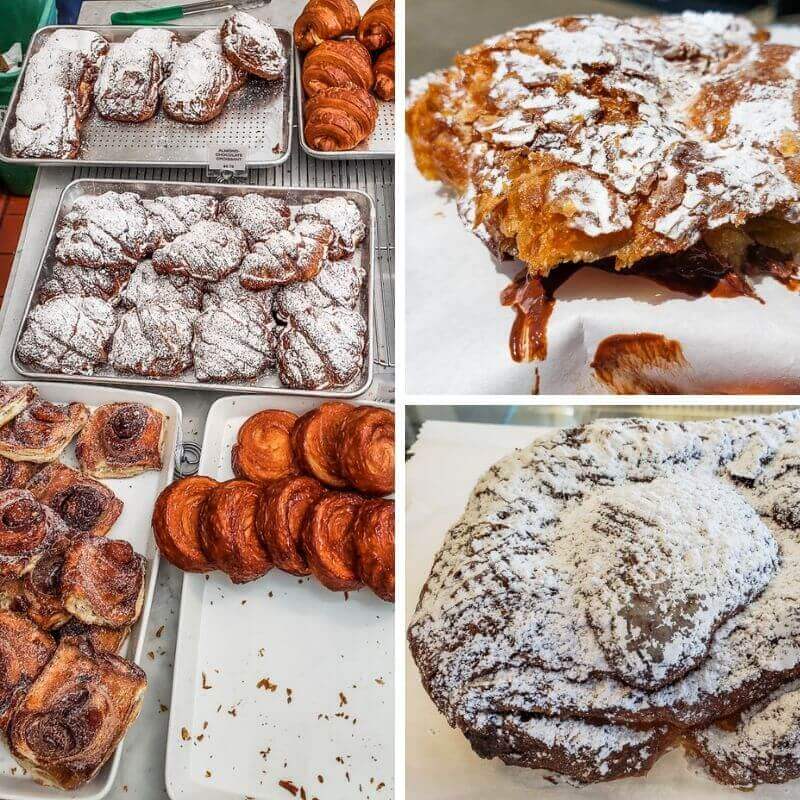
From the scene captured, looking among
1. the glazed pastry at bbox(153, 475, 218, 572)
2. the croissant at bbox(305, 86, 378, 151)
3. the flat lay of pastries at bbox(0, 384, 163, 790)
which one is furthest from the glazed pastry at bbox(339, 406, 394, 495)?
the croissant at bbox(305, 86, 378, 151)

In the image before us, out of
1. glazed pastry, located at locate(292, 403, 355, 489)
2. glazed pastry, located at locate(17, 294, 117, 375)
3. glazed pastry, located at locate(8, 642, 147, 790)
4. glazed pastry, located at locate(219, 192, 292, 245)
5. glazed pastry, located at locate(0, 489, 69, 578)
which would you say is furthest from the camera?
glazed pastry, located at locate(219, 192, 292, 245)

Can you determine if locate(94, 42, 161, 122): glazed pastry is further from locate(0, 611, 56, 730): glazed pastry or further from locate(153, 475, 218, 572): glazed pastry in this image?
locate(0, 611, 56, 730): glazed pastry

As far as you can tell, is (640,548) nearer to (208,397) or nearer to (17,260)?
(208,397)

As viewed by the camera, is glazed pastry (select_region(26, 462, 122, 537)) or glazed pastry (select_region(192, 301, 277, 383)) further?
glazed pastry (select_region(192, 301, 277, 383))

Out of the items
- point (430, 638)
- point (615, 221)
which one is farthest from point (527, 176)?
point (430, 638)

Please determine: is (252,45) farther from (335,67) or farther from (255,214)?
(255,214)

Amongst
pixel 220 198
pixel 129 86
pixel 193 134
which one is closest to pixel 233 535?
pixel 220 198

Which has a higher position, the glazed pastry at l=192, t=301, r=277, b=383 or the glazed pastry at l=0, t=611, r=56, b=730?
the glazed pastry at l=192, t=301, r=277, b=383
